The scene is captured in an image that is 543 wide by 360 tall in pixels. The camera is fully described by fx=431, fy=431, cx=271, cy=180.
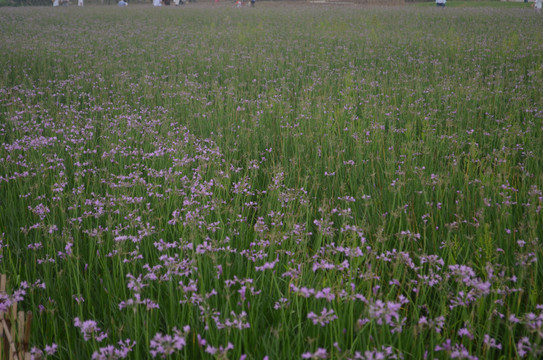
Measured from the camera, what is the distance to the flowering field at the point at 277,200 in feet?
6.05

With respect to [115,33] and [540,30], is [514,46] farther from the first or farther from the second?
[115,33]

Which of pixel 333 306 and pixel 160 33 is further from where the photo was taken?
pixel 160 33

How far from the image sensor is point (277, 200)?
10.2ft

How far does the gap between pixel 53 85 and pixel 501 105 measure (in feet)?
22.8

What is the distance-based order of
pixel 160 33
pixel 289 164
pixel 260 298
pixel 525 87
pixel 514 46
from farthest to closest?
pixel 160 33
pixel 514 46
pixel 525 87
pixel 289 164
pixel 260 298

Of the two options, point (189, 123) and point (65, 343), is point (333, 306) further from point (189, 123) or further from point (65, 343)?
point (189, 123)

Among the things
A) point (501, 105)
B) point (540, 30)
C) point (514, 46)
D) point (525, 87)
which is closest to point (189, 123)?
point (501, 105)

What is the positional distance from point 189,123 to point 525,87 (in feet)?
16.0

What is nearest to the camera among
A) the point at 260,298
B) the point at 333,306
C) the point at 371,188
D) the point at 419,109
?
the point at 333,306

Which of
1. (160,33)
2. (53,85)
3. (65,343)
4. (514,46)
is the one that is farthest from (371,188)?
(160,33)

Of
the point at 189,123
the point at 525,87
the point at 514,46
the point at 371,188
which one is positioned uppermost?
the point at 514,46

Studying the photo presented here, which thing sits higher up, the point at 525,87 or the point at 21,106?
the point at 525,87

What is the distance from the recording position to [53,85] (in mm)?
7395

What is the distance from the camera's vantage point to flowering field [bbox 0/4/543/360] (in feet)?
6.05
